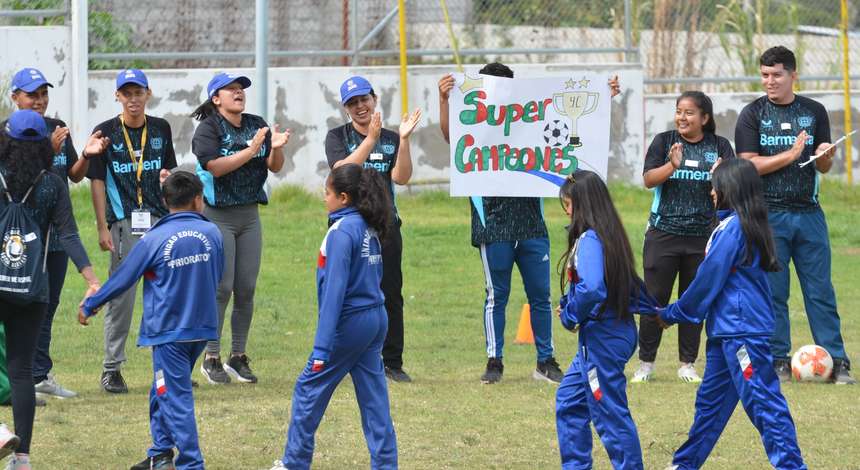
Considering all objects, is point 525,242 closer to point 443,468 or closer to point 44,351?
point 443,468

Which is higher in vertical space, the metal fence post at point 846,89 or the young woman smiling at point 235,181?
the metal fence post at point 846,89

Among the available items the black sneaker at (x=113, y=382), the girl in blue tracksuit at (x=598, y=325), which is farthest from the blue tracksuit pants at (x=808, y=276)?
the black sneaker at (x=113, y=382)

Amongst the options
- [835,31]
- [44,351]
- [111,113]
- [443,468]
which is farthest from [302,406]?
[835,31]

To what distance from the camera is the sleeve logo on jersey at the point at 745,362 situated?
267 inches

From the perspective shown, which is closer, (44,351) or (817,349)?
(44,351)

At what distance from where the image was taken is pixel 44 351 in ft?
29.6

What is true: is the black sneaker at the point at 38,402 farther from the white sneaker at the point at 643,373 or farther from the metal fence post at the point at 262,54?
the metal fence post at the point at 262,54

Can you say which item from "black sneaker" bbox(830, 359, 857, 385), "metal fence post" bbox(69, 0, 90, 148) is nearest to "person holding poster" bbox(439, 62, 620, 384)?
"black sneaker" bbox(830, 359, 857, 385)

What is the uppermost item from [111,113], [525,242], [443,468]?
[111,113]

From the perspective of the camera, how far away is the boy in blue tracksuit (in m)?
6.99

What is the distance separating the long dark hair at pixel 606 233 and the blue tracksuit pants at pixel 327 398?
1079 mm

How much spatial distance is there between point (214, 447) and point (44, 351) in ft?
6.02

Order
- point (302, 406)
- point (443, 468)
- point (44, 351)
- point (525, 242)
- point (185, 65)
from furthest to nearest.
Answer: point (185, 65) → point (525, 242) → point (44, 351) → point (443, 468) → point (302, 406)

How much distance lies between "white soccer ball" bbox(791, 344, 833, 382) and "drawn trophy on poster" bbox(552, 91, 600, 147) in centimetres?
230
